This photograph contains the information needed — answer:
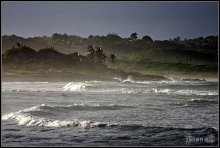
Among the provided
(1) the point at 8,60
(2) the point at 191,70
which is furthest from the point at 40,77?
(2) the point at 191,70

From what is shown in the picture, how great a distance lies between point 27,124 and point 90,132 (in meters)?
4.02

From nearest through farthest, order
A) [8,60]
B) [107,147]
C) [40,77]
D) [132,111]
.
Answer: [107,147]
[132,111]
[40,77]
[8,60]

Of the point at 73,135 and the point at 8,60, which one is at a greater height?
the point at 8,60

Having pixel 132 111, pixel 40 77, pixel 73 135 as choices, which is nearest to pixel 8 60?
pixel 40 77

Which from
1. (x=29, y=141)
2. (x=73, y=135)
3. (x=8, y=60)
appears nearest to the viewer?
(x=29, y=141)

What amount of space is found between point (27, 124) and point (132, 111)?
8.39 m

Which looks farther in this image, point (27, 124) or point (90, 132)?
point (27, 124)

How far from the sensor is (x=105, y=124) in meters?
19.0

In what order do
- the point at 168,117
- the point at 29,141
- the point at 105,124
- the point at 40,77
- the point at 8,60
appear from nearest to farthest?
the point at 29,141, the point at 105,124, the point at 168,117, the point at 40,77, the point at 8,60

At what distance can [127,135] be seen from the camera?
16562 mm

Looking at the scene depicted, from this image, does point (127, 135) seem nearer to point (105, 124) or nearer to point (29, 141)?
point (105, 124)

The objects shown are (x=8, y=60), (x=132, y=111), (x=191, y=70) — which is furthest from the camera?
(x=191, y=70)

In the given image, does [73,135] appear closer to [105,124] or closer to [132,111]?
[105,124]

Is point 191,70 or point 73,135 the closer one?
point 73,135
